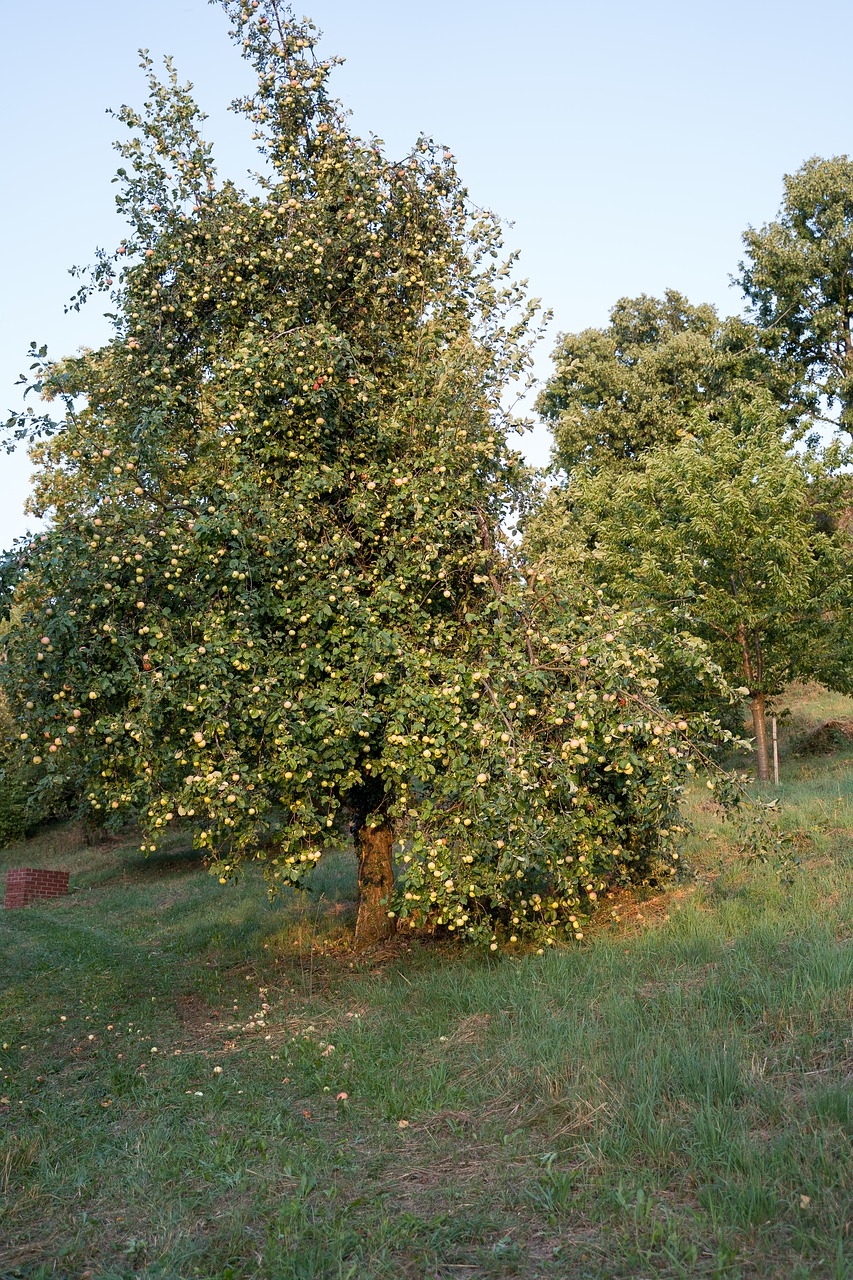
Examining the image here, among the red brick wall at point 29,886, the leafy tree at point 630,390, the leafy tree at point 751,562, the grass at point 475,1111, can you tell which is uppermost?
the leafy tree at point 630,390

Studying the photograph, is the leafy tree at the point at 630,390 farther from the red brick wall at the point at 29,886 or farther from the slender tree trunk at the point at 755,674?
the red brick wall at the point at 29,886

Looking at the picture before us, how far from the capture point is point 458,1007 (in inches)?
285

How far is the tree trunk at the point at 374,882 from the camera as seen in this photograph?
1044 centimetres

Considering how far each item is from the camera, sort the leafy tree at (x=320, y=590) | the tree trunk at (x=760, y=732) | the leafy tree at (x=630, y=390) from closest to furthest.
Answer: the leafy tree at (x=320, y=590)
the tree trunk at (x=760, y=732)
the leafy tree at (x=630, y=390)


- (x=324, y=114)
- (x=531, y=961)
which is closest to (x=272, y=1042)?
(x=531, y=961)

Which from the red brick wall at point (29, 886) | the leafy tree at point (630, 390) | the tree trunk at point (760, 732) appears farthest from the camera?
the leafy tree at point (630, 390)

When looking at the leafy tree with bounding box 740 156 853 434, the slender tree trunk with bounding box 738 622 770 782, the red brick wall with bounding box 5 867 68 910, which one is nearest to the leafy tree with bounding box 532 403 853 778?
the slender tree trunk with bounding box 738 622 770 782

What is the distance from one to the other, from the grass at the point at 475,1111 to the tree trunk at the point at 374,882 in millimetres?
876

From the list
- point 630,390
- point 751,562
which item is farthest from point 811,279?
point 751,562

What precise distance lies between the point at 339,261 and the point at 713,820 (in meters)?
8.50

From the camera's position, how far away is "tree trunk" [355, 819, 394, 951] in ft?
34.2

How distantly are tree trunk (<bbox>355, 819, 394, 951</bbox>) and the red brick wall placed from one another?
1368 cm

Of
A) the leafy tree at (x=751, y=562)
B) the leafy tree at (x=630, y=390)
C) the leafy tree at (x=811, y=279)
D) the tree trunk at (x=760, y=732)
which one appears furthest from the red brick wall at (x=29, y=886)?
the leafy tree at (x=811, y=279)

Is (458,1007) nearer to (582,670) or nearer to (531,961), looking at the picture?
(531,961)
